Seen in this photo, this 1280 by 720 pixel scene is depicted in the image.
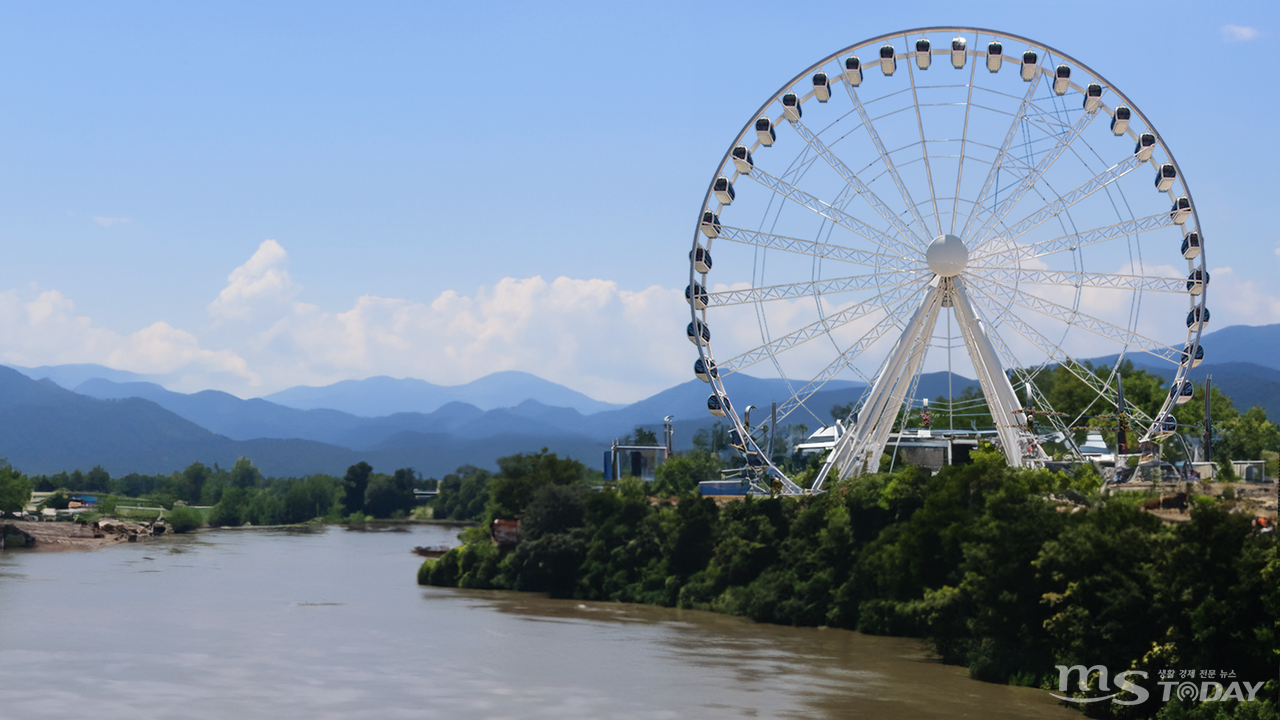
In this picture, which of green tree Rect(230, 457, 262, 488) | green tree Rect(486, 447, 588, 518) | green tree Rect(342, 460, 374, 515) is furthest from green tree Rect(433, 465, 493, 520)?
green tree Rect(486, 447, 588, 518)

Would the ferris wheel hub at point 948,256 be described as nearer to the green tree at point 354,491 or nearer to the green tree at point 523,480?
the green tree at point 523,480

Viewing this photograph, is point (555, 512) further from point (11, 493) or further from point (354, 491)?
point (354, 491)

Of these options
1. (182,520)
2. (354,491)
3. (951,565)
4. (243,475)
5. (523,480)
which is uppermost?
(243,475)

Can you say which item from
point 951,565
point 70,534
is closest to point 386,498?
point 70,534

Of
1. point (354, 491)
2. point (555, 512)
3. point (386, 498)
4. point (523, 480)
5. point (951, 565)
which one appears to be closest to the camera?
point (951, 565)

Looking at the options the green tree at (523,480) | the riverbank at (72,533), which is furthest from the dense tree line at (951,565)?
the riverbank at (72,533)
